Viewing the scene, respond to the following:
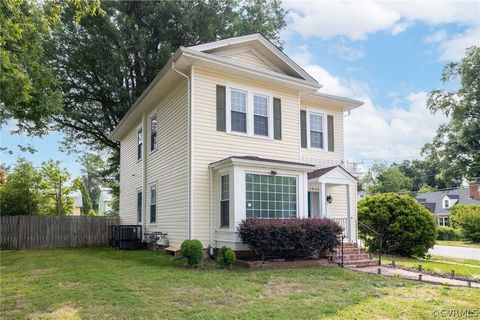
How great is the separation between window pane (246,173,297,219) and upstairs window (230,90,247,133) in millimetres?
1921

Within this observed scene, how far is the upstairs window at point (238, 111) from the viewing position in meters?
12.0

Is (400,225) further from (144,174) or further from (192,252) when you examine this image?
(144,174)

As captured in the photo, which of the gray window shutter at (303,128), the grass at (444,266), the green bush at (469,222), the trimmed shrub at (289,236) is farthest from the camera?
the green bush at (469,222)

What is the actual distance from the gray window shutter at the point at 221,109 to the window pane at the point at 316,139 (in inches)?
176

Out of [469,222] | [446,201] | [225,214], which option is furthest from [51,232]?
[446,201]

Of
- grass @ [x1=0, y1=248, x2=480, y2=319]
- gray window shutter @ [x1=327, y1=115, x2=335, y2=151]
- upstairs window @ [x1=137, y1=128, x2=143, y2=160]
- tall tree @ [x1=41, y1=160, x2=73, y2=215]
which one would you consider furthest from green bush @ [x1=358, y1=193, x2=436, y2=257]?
tall tree @ [x1=41, y1=160, x2=73, y2=215]

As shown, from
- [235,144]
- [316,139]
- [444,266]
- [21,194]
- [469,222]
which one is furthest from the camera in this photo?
[469,222]

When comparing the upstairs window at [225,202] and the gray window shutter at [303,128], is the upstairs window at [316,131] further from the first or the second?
the upstairs window at [225,202]

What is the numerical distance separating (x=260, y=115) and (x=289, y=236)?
4.25m

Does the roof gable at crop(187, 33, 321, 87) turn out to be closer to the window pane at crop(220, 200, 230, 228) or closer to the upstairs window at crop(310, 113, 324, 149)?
the upstairs window at crop(310, 113, 324, 149)

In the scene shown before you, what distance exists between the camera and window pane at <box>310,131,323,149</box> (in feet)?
48.6

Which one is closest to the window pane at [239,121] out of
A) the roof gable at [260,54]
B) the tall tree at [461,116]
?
the roof gable at [260,54]

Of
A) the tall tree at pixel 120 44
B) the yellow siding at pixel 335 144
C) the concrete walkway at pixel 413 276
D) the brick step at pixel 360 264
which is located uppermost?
the tall tree at pixel 120 44

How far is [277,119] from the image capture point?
12.8 metres
